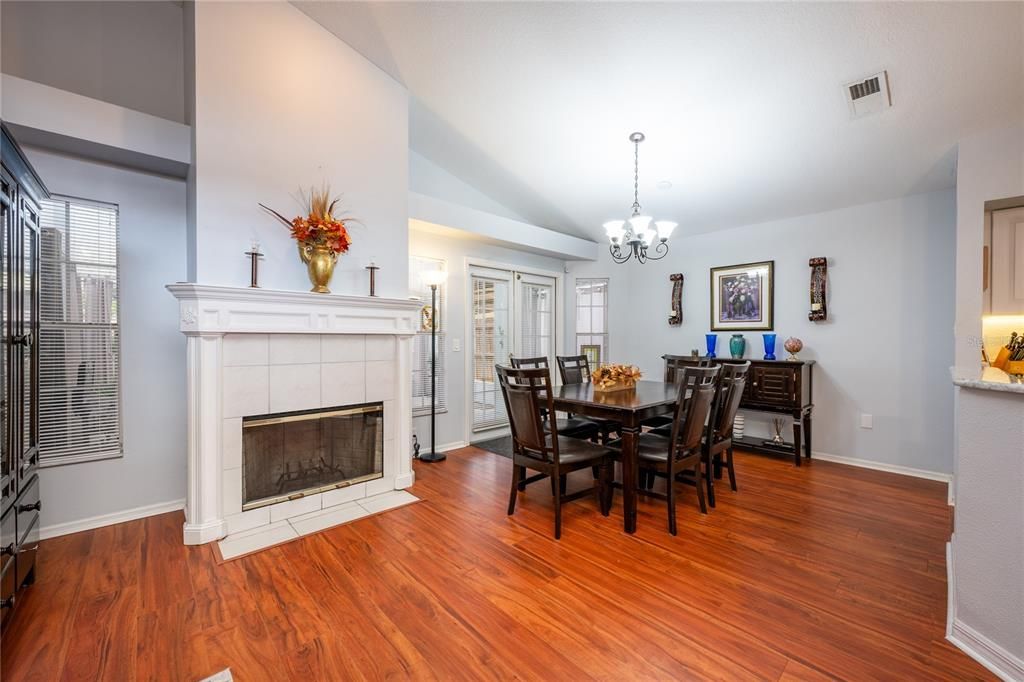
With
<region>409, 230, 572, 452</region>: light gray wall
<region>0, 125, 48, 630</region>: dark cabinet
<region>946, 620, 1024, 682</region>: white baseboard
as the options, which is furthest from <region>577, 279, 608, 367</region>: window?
<region>0, 125, 48, 630</region>: dark cabinet

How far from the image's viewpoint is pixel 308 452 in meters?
3.10

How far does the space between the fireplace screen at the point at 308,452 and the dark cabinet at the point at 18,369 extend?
0.93 metres

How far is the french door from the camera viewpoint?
510 centimetres

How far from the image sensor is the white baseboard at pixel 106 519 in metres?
2.70

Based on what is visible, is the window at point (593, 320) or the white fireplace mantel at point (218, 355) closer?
the white fireplace mantel at point (218, 355)

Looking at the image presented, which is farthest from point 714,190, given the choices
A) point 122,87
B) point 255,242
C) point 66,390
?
point 66,390

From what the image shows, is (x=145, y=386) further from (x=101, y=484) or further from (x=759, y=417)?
(x=759, y=417)

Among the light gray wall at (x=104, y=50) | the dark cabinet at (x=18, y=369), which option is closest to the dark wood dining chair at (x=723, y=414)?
the dark cabinet at (x=18, y=369)

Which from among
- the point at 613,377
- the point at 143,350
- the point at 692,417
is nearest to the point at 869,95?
the point at 692,417

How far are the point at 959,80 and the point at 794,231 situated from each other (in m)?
1.96

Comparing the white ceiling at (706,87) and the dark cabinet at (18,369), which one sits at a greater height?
the white ceiling at (706,87)

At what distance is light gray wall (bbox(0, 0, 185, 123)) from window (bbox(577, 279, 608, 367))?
4.63 metres

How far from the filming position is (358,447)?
3334mm

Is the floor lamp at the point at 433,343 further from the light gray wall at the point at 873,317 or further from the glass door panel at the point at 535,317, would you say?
the light gray wall at the point at 873,317
